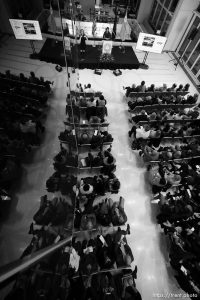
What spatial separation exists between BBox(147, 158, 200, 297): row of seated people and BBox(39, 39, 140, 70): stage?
5.93 m

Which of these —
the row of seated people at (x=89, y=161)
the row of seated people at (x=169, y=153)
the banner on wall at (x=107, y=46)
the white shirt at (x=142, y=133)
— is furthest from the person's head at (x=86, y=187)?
the banner on wall at (x=107, y=46)

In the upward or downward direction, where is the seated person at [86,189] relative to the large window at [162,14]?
downward

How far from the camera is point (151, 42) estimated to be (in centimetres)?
848

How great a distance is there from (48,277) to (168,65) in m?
10.8

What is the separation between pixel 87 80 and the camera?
8492 mm

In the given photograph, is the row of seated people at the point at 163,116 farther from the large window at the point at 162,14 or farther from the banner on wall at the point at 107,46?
the large window at the point at 162,14

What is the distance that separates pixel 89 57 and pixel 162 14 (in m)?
5.53

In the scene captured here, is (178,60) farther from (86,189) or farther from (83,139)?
(86,189)

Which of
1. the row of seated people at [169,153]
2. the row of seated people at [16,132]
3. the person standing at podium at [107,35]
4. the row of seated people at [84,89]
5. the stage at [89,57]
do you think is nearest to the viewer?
the row of seated people at [16,132]

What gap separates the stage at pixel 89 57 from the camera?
8938 millimetres

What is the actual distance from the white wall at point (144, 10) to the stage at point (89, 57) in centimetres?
418

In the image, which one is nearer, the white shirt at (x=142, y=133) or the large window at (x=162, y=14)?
the white shirt at (x=142, y=133)

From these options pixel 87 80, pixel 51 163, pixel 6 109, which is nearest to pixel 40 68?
pixel 87 80

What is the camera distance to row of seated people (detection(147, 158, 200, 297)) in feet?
12.6
